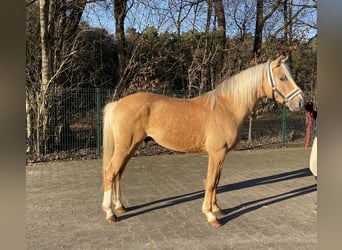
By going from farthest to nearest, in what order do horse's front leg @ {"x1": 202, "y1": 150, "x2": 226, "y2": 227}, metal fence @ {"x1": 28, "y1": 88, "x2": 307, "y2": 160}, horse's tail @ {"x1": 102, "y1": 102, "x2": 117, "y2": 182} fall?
metal fence @ {"x1": 28, "y1": 88, "x2": 307, "y2": 160}
horse's tail @ {"x1": 102, "y1": 102, "x2": 117, "y2": 182}
horse's front leg @ {"x1": 202, "y1": 150, "x2": 226, "y2": 227}

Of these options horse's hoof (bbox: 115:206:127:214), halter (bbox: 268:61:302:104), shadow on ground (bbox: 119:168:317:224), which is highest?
halter (bbox: 268:61:302:104)

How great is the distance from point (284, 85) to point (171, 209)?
2.21 meters

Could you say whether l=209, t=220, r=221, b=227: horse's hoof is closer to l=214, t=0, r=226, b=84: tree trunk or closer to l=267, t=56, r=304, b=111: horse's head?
l=267, t=56, r=304, b=111: horse's head

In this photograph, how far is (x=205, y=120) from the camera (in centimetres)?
409

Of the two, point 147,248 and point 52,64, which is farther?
point 52,64

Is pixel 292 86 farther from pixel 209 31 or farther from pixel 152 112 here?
pixel 209 31

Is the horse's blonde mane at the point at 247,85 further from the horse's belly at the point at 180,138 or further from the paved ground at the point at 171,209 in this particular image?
the paved ground at the point at 171,209

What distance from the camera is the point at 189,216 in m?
4.27

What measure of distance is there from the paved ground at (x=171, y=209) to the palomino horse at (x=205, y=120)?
37cm

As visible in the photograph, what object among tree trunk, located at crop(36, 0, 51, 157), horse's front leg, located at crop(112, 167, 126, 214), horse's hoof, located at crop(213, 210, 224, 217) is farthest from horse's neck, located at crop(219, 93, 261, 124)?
tree trunk, located at crop(36, 0, 51, 157)

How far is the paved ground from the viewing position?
3.50 meters
